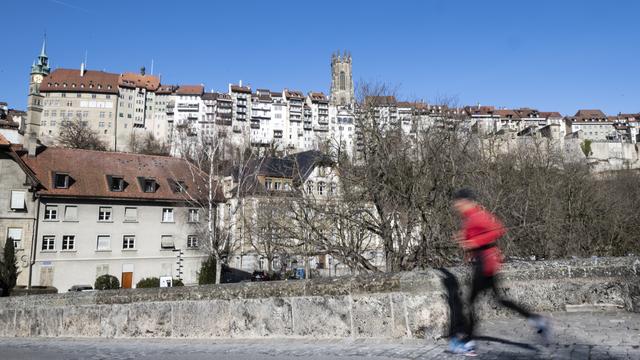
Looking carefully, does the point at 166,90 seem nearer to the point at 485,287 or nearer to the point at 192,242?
the point at 192,242

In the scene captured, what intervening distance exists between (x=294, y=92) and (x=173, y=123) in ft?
129

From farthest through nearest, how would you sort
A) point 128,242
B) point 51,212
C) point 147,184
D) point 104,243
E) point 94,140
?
point 94,140
point 147,184
point 128,242
point 104,243
point 51,212

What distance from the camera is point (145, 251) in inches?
1727

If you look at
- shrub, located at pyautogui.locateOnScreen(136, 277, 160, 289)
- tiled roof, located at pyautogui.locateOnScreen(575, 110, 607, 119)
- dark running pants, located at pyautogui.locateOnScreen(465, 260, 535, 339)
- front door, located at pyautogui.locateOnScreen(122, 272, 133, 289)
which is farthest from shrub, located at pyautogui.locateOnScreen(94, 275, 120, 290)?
tiled roof, located at pyautogui.locateOnScreen(575, 110, 607, 119)

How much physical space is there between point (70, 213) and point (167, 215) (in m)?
7.71

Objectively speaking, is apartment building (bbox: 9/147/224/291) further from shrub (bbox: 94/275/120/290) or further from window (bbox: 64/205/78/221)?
shrub (bbox: 94/275/120/290)

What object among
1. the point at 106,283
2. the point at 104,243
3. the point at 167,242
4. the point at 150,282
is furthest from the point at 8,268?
the point at 167,242

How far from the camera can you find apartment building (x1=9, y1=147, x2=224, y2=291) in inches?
1578

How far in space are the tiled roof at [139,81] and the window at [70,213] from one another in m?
108

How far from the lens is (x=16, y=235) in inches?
1535

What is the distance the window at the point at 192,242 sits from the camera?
151 feet

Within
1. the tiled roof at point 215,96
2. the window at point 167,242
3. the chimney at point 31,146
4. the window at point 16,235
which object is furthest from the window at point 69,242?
the tiled roof at point 215,96

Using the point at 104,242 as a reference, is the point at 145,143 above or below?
above

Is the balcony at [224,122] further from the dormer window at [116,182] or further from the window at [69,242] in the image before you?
the window at [69,242]
